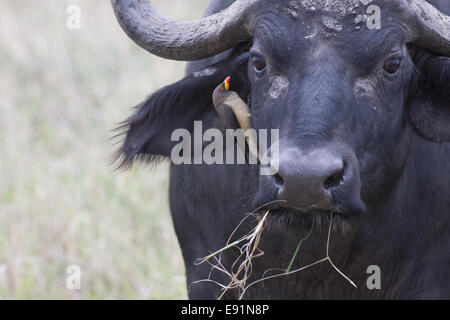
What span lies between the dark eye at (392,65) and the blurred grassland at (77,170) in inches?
110

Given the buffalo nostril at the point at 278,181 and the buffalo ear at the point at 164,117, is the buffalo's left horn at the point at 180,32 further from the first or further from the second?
→ the buffalo nostril at the point at 278,181

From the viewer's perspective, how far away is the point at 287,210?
3996mm

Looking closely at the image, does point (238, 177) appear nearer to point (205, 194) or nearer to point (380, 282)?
point (205, 194)

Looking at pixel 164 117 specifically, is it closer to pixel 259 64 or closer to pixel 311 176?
pixel 259 64

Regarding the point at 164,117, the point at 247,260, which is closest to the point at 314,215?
the point at 247,260

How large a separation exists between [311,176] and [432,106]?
118 cm

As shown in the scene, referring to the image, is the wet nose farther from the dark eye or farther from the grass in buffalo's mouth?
the dark eye

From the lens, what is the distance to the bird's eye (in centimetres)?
413

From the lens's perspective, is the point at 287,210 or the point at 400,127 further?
the point at 400,127

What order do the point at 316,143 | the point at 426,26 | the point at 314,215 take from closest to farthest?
the point at 316,143 < the point at 314,215 < the point at 426,26

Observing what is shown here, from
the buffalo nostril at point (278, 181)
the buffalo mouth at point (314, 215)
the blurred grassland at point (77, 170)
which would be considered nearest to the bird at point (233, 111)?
the buffalo mouth at point (314, 215)

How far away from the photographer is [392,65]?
400cm
